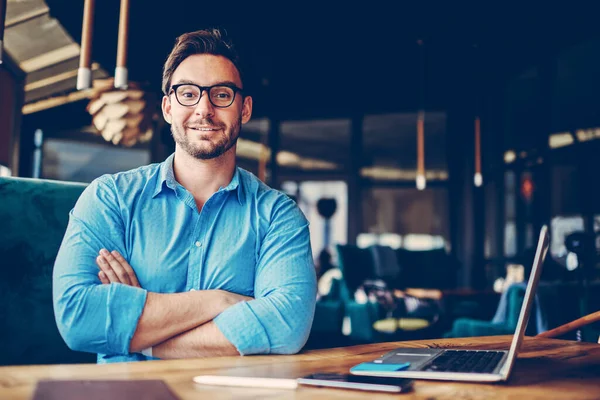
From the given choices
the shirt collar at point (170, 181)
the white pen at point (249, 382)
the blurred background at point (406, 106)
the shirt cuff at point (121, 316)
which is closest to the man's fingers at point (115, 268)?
the shirt cuff at point (121, 316)

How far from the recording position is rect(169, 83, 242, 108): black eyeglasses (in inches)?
68.8

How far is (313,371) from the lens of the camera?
1.05 metres

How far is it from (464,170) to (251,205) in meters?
7.64

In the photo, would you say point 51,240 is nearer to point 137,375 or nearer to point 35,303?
point 35,303

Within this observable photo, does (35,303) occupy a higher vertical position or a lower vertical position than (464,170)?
lower

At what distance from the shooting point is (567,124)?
669 cm

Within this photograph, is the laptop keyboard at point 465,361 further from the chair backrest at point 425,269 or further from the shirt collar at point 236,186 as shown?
the chair backrest at point 425,269

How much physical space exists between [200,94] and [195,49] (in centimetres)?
16

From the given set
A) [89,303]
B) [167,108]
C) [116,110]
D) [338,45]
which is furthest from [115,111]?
[338,45]

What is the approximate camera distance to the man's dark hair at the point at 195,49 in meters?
1.81

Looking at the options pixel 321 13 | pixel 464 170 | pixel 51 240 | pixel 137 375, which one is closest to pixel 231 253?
pixel 51 240

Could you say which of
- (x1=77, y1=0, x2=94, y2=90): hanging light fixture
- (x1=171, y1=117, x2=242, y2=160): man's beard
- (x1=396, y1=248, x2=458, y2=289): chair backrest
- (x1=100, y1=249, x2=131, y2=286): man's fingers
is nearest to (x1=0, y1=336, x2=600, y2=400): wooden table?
(x1=100, y1=249, x2=131, y2=286): man's fingers

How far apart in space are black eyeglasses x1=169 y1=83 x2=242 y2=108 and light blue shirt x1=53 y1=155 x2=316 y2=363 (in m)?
0.20

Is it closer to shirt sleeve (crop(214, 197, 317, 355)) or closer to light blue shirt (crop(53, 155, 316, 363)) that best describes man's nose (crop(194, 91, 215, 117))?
light blue shirt (crop(53, 155, 316, 363))
